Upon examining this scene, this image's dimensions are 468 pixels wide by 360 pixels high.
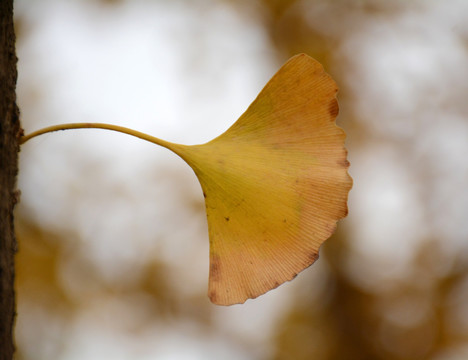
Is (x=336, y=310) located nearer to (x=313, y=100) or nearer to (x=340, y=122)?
(x=340, y=122)

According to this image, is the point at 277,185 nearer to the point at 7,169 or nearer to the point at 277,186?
the point at 277,186

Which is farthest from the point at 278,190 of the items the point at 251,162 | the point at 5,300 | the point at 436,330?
the point at 436,330

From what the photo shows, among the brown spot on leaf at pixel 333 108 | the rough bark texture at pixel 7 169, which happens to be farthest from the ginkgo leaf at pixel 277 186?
the rough bark texture at pixel 7 169

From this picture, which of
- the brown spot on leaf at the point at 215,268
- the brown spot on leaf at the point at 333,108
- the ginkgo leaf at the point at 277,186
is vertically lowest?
the brown spot on leaf at the point at 215,268

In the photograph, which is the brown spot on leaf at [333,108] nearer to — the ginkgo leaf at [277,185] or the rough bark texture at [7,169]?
the ginkgo leaf at [277,185]

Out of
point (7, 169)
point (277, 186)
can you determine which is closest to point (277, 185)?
point (277, 186)

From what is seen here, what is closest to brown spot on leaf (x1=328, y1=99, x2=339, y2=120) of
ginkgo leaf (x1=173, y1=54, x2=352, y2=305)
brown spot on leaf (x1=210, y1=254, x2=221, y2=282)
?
ginkgo leaf (x1=173, y1=54, x2=352, y2=305)
